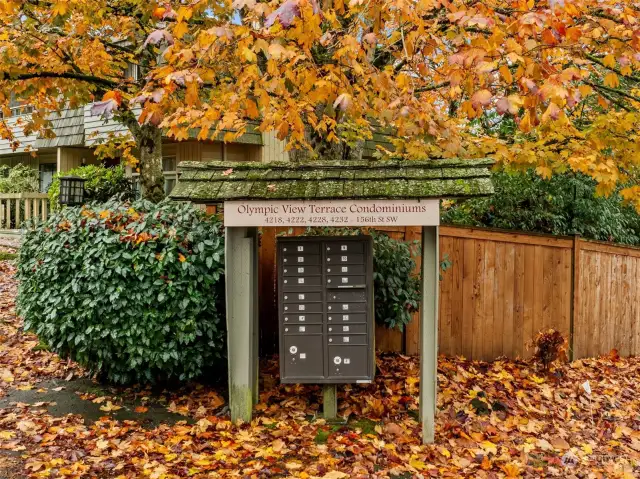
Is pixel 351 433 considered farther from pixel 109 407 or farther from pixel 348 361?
pixel 109 407

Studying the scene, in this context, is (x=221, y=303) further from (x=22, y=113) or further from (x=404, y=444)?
(x=22, y=113)

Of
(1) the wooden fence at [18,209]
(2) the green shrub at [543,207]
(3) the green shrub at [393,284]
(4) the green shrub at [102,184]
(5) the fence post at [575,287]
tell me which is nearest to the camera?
(3) the green shrub at [393,284]

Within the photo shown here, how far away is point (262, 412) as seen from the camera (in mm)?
5551

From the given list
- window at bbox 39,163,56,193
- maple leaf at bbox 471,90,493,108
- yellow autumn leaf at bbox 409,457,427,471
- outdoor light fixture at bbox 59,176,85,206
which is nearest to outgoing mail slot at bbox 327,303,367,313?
yellow autumn leaf at bbox 409,457,427,471

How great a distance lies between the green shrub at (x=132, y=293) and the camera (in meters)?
5.29

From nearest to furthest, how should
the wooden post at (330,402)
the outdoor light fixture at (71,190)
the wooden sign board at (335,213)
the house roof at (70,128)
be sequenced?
the wooden sign board at (335,213) → the wooden post at (330,402) → the outdoor light fixture at (71,190) → the house roof at (70,128)

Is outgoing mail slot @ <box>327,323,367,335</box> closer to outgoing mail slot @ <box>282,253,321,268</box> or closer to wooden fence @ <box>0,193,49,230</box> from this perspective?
outgoing mail slot @ <box>282,253,321,268</box>

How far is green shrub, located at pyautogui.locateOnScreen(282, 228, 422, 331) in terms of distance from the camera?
6.30m

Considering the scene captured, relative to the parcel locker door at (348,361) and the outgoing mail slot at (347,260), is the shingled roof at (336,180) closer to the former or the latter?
the outgoing mail slot at (347,260)

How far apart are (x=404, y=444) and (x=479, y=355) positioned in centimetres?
266

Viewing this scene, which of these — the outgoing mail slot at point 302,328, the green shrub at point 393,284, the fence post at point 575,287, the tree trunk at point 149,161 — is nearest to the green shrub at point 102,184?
the tree trunk at point 149,161

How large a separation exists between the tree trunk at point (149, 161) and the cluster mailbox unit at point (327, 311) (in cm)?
462

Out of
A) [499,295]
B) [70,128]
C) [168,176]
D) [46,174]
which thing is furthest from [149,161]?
[46,174]

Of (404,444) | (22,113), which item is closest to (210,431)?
(404,444)
